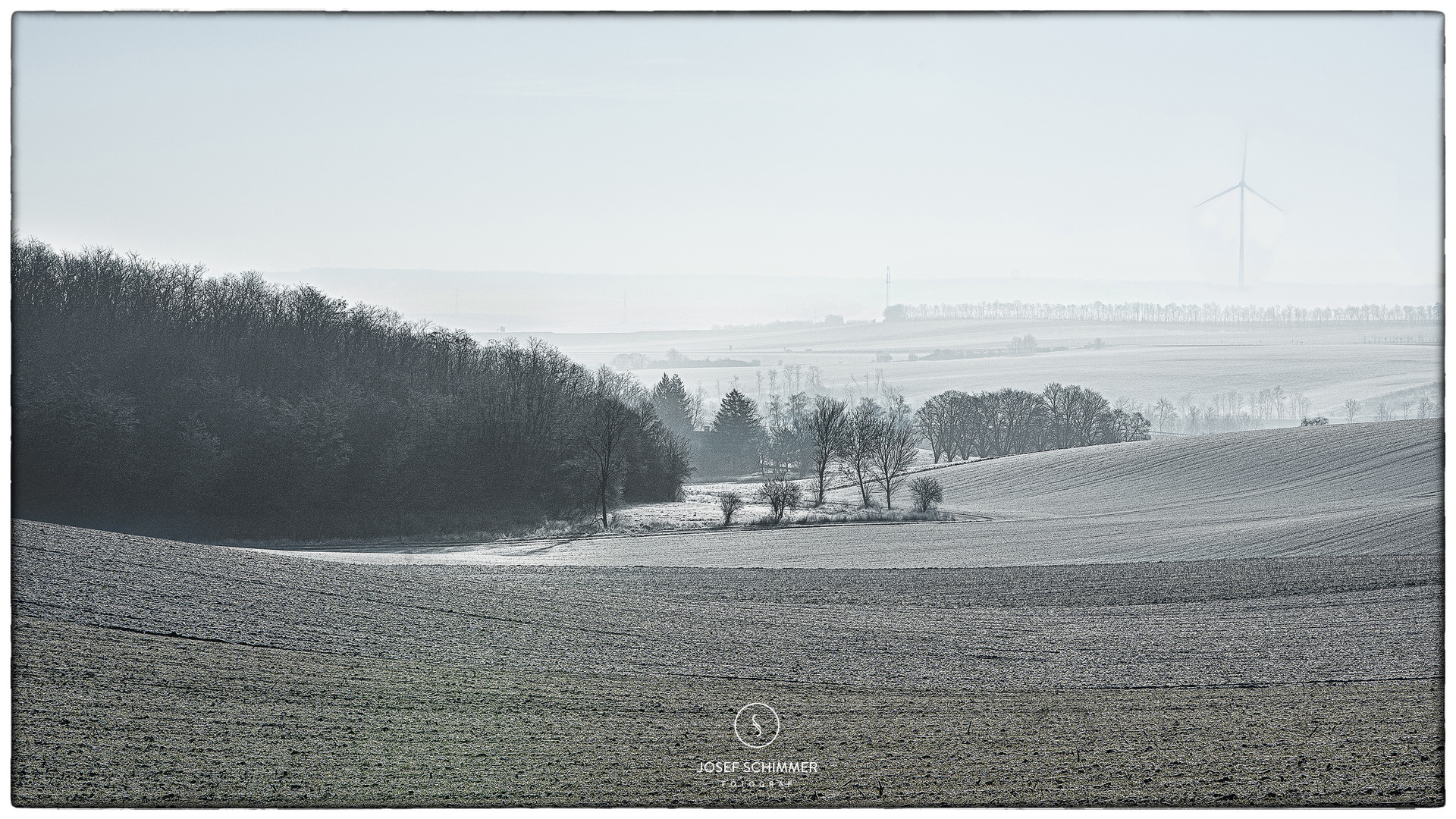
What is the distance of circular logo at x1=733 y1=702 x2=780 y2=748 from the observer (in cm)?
841

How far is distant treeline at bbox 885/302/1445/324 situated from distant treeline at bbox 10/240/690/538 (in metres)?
4.90

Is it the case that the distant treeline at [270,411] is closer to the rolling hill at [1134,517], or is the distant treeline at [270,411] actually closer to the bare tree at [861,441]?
the rolling hill at [1134,517]

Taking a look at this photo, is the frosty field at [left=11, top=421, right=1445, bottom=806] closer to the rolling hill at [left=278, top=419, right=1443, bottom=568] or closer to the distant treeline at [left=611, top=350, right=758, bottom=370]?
the rolling hill at [left=278, top=419, right=1443, bottom=568]

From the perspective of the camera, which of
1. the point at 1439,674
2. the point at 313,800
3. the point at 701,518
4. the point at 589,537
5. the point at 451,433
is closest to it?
the point at 313,800

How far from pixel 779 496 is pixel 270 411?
51.8 feet

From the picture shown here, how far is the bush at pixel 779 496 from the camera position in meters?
25.7

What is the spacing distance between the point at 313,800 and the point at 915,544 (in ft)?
68.1

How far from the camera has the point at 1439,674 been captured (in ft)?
30.0

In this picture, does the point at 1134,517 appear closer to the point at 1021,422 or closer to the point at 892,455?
the point at 1021,422

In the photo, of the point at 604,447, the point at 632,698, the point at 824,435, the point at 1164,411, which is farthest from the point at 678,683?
the point at 1164,411

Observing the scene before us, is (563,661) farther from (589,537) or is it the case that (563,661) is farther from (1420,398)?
(1420,398)

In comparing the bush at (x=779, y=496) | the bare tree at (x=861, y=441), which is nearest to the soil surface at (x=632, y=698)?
the bare tree at (x=861, y=441)

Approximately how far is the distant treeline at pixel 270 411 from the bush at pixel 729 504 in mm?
7695

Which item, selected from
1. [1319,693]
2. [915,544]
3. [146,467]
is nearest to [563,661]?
[146,467]
